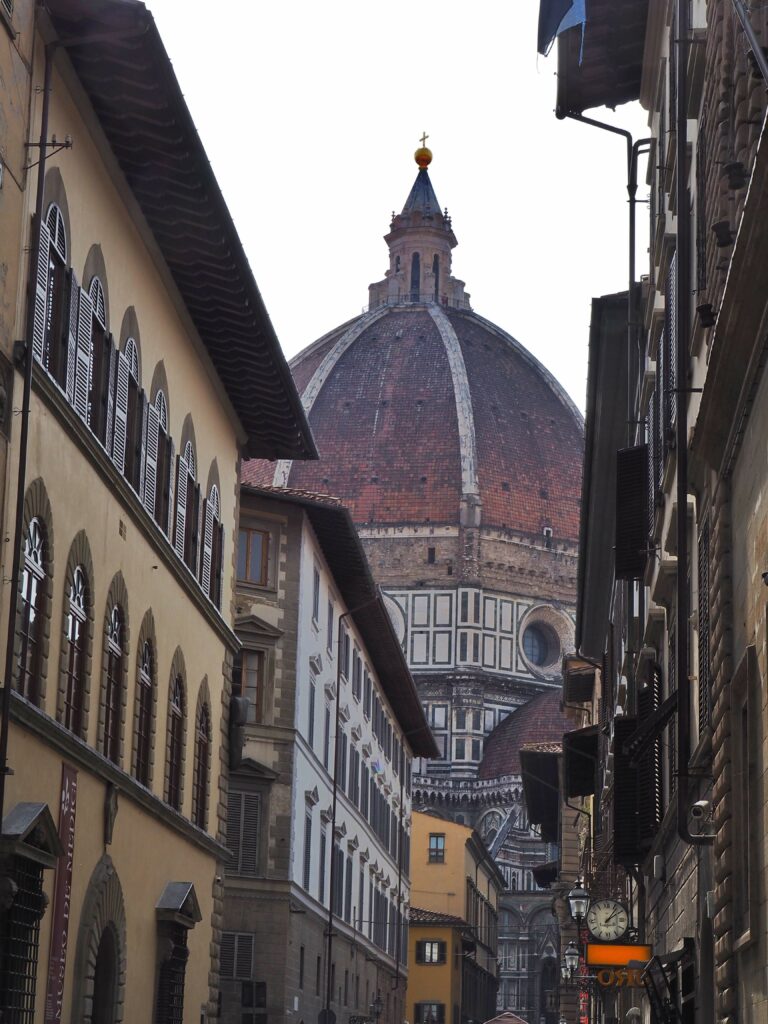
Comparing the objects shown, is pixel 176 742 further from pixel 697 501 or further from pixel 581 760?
pixel 581 760

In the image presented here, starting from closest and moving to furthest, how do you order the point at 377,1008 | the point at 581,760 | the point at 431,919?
the point at 581,760, the point at 377,1008, the point at 431,919

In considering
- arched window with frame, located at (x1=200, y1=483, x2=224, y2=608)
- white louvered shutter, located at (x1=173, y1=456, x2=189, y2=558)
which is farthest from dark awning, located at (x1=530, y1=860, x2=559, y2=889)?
white louvered shutter, located at (x1=173, y1=456, x2=189, y2=558)

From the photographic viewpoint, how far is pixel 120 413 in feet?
70.5

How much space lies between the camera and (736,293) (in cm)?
1140

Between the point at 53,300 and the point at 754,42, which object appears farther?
the point at 53,300

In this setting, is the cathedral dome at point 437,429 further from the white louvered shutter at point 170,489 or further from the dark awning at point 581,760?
the white louvered shutter at point 170,489

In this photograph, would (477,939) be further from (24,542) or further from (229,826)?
(24,542)

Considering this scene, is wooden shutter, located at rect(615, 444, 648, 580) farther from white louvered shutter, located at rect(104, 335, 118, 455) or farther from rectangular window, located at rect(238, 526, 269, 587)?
rectangular window, located at rect(238, 526, 269, 587)

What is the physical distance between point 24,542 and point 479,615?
115m

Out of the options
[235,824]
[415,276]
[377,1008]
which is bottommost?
[377,1008]

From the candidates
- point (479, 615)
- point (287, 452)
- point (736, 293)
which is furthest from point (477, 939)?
point (736, 293)

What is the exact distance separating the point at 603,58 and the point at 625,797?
8.38 metres

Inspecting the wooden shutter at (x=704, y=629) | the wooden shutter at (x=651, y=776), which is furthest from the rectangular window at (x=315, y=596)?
the wooden shutter at (x=704, y=629)

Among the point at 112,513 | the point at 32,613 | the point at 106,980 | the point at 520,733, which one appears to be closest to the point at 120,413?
the point at 112,513
